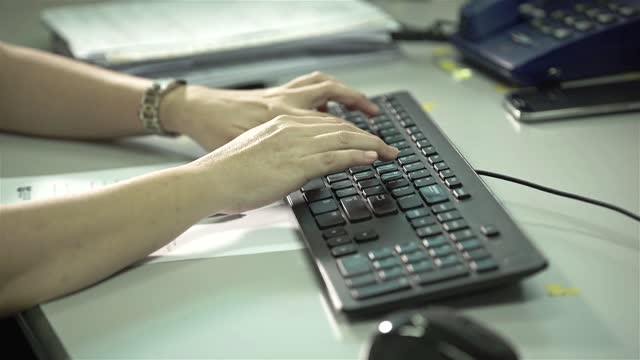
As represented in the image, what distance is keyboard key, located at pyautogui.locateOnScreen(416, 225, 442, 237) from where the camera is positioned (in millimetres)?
Answer: 700

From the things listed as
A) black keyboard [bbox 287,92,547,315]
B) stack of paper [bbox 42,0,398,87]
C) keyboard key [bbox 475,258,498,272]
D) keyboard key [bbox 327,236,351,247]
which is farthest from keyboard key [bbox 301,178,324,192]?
stack of paper [bbox 42,0,398,87]

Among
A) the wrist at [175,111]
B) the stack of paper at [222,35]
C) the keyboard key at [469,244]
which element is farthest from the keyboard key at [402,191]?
the stack of paper at [222,35]

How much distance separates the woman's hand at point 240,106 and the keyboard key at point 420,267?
31 cm

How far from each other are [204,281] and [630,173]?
484 millimetres

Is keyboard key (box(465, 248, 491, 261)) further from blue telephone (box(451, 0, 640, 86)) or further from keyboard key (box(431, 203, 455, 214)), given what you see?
blue telephone (box(451, 0, 640, 86))

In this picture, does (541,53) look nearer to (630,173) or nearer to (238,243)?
(630,173)

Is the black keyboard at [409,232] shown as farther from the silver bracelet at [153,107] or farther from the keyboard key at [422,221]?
the silver bracelet at [153,107]

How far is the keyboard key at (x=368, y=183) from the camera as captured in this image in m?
0.79

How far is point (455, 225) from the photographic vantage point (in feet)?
2.32

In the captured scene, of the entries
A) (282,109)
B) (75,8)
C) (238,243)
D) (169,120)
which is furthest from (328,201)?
(75,8)

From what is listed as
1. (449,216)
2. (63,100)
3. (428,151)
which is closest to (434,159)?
(428,151)

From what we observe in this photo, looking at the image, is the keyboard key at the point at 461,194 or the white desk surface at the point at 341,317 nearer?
the white desk surface at the point at 341,317

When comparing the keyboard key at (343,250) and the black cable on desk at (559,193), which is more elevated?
the keyboard key at (343,250)

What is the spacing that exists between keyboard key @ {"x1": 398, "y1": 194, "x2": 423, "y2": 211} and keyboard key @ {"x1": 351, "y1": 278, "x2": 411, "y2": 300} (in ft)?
0.38
